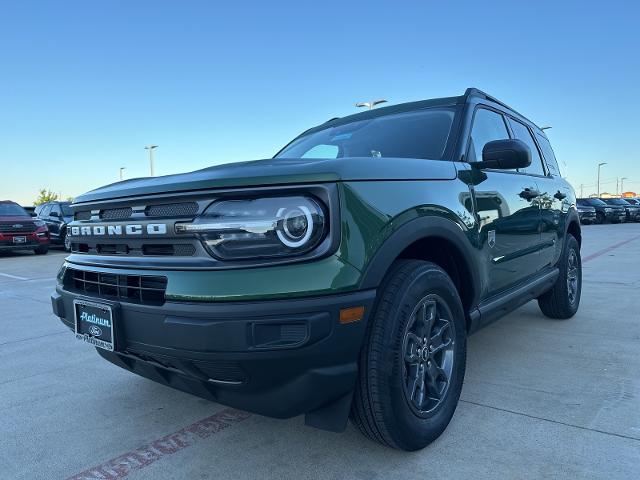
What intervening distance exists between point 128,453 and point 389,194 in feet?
5.69

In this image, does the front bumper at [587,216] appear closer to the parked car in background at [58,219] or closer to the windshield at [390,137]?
the parked car in background at [58,219]

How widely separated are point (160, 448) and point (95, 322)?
73cm

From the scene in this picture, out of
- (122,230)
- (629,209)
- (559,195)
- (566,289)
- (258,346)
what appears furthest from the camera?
(629,209)

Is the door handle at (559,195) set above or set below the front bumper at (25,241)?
above

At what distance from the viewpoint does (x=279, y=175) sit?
5.88 feet

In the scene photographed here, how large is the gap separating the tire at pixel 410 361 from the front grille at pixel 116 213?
114 cm

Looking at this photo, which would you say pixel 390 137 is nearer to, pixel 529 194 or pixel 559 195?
pixel 529 194

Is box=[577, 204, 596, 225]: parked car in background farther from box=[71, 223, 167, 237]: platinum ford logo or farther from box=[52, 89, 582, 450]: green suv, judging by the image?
box=[71, 223, 167, 237]: platinum ford logo

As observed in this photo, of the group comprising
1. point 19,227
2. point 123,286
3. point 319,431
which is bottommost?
point 319,431

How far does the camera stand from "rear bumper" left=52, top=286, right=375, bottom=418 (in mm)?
1692

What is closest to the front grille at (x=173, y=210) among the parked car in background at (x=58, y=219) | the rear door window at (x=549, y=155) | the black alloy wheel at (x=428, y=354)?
the black alloy wheel at (x=428, y=354)

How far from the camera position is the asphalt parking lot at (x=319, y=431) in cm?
214

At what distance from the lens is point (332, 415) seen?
6.35 feet

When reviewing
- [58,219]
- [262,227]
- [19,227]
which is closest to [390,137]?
[262,227]
